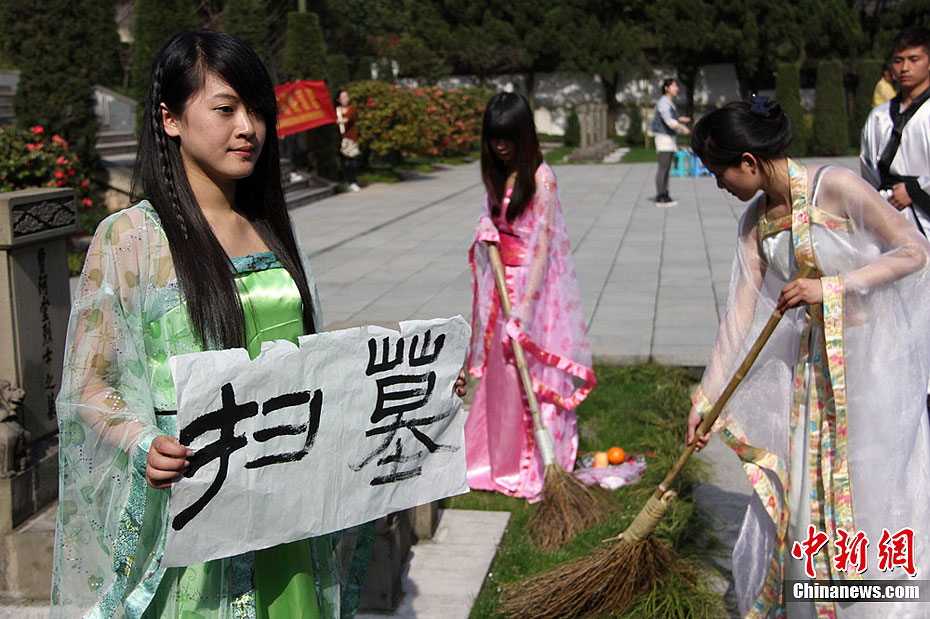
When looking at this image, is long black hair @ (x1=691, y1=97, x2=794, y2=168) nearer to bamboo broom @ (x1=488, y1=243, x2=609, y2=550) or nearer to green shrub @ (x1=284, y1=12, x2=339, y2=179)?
bamboo broom @ (x1=488, y1=243, x2=609, y2=550)

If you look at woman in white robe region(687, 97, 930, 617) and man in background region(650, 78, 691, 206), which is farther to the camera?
man in background region(650, 78, 691, 206)

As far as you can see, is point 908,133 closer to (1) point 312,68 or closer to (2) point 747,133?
(2) point 747,133

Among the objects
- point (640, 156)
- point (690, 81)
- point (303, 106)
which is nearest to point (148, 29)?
point (303, 106)

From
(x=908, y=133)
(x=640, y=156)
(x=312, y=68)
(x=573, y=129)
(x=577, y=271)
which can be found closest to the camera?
(x=908, y=133)

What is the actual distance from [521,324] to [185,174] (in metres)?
2.37

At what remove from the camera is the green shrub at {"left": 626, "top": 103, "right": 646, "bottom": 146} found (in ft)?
96.0

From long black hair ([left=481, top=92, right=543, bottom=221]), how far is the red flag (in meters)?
11.0

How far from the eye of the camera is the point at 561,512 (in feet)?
12.0

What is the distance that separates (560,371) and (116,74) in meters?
20.8

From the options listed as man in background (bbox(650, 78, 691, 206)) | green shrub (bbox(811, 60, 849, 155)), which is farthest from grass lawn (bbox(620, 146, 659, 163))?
man in background (bbox(650, 78, 691, 206))

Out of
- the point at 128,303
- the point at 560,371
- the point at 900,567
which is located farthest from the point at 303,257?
the point at 560,371

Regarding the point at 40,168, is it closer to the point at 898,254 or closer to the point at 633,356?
the point at 633,356

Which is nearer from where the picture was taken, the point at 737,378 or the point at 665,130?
the point at 737,378

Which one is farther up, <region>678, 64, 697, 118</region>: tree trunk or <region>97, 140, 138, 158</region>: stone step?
<region>678, 64, 697, 118</region>: tree trunk
